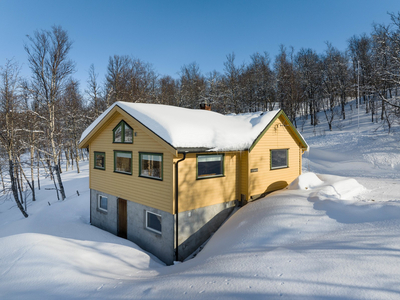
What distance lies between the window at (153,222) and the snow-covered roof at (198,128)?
3420mm

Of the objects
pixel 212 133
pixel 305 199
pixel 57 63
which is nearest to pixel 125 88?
pixel 57 63

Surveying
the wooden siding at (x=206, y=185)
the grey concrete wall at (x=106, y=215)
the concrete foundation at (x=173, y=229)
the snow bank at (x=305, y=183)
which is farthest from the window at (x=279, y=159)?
the grey concrete wall at (x=106, y=215)

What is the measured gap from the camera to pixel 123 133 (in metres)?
10.6

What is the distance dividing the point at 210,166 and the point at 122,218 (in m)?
5.16

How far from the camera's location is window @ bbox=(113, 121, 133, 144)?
33.6 feet

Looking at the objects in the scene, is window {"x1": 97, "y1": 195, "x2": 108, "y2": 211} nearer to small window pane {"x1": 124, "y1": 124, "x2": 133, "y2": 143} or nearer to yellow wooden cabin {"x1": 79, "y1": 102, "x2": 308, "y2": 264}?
yellow wooden cabin {"x1": 79, "y1": 102, "x2": 308, "y2": 264}

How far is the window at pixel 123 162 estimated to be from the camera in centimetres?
1039

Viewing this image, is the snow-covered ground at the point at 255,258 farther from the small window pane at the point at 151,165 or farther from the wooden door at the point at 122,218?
the small window pane at the point at 151,165

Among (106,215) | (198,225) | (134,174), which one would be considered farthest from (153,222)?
(106,215)

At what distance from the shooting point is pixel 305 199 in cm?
872

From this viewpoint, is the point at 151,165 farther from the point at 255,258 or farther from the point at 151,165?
the point at 255,258

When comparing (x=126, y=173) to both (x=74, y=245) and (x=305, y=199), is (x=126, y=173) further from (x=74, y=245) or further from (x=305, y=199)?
(x=305, y=199)

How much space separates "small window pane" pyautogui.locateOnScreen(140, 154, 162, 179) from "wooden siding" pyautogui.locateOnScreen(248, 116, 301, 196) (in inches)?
159

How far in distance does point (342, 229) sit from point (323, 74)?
3732cm
